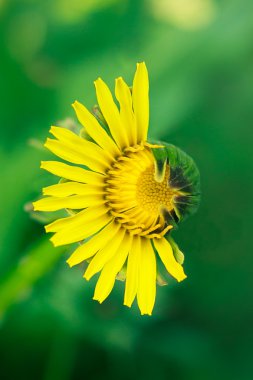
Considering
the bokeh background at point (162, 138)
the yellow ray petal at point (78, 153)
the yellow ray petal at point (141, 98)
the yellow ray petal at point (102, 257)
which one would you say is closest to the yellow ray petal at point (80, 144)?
the yellow ray petal at point (78, 153)

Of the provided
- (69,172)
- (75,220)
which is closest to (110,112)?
(69,172)

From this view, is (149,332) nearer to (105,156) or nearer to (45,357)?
(45,357)

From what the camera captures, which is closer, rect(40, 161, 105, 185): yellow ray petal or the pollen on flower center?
rect(40, 161, 105, 185): yellow ray petal

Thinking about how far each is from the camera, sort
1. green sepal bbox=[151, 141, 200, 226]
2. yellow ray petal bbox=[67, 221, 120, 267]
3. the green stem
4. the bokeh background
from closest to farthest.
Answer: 1. green sepal bbox=[151, 141, 200, 226]
2. yellow ray petal bbox=[67, 221, 120, 267]
3. the green stem
4. the bokeh background

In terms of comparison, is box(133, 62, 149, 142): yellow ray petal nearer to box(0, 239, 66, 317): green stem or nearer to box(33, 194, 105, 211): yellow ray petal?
box(33, 194, 105, 211): yellow ray petal

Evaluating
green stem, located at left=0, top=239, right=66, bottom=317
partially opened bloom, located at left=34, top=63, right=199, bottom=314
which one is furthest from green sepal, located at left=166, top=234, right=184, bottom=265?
green stem, located at left=0, top=239, right=66, bottom=317

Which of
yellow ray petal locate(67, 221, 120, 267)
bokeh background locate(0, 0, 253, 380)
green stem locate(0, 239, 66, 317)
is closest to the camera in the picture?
yellow ray petal locate(67, 221, 120, 267)

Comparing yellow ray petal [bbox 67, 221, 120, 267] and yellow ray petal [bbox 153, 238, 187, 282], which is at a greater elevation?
yellow ray petal [bbox 67, 221, 120, 267]
